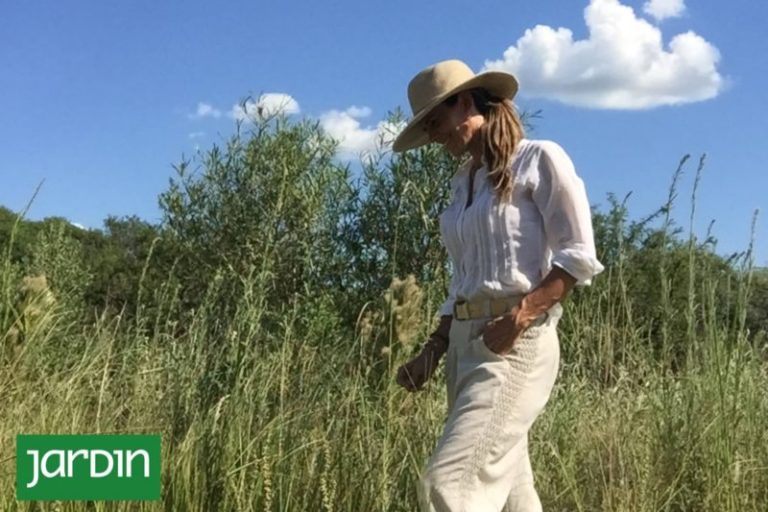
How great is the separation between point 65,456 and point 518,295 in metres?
1.80

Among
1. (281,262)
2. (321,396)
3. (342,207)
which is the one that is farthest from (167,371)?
(342,207)

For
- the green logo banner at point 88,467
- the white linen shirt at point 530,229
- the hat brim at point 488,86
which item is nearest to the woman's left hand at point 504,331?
the white linen shirt at point 530,229

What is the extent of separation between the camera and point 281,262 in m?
8.79

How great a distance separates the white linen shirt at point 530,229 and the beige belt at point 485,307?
0.05 ft

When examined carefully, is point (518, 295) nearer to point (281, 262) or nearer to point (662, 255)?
point (662, 255)

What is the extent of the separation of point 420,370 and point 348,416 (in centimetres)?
65

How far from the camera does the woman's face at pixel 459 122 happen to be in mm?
2889

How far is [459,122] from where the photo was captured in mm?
A: 2902

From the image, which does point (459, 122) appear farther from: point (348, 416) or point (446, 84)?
point (348, 416)

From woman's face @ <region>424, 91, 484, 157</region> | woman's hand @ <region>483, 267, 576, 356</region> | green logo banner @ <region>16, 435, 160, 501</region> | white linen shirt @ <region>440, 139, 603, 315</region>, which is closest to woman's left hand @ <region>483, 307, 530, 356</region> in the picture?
woman's hand @ <region>483, 267, 576, 356</region>

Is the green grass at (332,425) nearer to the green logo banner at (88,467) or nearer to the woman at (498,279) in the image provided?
the green logo banner at (88,467)

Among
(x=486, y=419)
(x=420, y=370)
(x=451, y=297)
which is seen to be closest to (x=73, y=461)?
(x=420, y=370)

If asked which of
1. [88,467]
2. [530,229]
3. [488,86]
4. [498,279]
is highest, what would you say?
[488,86]

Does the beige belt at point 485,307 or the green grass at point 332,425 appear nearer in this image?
the beige belt at point 485,307
